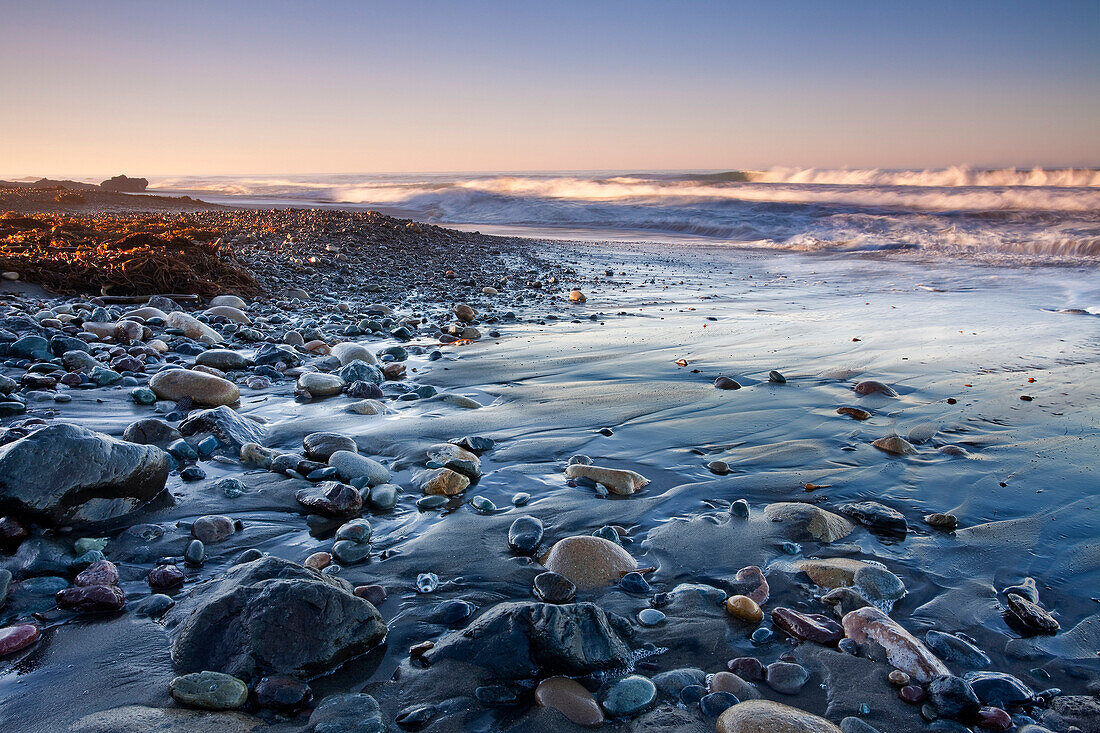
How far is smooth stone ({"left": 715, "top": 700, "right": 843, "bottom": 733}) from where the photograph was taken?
52.9 inches

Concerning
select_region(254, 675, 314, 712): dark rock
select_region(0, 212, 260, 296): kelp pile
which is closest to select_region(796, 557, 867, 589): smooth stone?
select_region(254, 675, 314, 712): dark rock

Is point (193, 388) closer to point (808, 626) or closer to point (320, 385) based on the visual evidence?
point (320, 385)

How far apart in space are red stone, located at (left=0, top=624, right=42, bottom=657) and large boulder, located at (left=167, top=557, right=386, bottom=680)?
11.3 inches

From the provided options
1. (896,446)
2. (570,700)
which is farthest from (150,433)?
(896,446)

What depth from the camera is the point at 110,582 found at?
1759 millimetres

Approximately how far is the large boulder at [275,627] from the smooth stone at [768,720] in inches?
34.4

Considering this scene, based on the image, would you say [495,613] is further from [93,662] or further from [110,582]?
[110,582]

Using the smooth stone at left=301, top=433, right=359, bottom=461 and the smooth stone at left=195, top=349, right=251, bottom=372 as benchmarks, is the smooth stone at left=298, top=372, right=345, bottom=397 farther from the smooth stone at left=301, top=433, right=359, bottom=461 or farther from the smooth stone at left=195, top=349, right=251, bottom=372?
the smooth stone at left=301, top=433, right=359, bottom=461

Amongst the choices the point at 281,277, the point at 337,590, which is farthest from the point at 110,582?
the point at 281,277

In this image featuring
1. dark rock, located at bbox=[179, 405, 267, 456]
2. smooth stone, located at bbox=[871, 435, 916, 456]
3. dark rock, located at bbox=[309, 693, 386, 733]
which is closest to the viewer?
dark rock, located at bbox=[309, 693, 386, 733]

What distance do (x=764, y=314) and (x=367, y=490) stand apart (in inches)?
204

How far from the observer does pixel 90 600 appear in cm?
168

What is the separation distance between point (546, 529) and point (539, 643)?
74cm

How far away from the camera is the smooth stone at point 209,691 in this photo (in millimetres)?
1356
